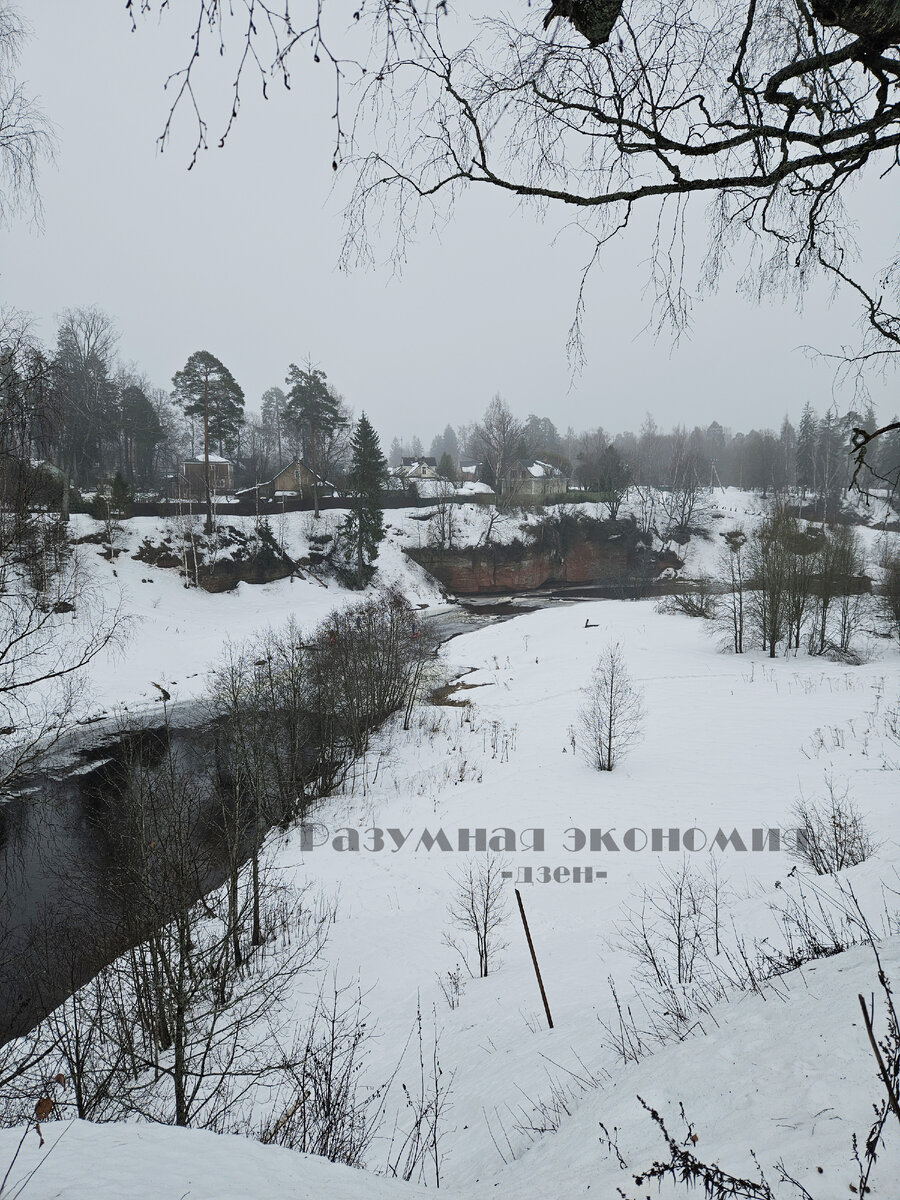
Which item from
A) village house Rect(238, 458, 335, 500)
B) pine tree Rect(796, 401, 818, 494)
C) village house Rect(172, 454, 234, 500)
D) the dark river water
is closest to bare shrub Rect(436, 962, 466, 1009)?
the dark river water

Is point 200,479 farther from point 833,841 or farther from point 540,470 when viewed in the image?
point 833,841

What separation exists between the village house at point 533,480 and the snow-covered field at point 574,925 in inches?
1327

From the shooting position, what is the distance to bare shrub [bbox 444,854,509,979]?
877 cm

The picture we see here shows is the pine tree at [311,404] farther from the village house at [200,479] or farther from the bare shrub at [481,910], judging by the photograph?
the bare shrub at [481,910]

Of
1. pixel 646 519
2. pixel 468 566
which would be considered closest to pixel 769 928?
pixel 468 566

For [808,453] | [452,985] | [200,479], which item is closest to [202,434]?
[200,479]

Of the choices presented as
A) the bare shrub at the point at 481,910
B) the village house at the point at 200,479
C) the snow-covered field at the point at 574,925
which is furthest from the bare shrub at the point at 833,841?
the village house at the point at 200,479

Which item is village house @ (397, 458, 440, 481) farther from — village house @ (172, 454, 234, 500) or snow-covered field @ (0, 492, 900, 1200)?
snow-covered field @ (0, 492, 900, 1200)

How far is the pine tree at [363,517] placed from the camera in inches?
1703

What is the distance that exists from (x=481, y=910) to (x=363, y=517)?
3581cm

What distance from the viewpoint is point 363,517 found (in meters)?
43.0

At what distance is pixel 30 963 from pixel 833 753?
54.4ft

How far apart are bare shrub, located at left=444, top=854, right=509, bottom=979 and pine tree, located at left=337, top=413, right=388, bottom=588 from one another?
33.4 metres

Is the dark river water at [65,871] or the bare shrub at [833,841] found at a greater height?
the bare shrub at [833,841]
